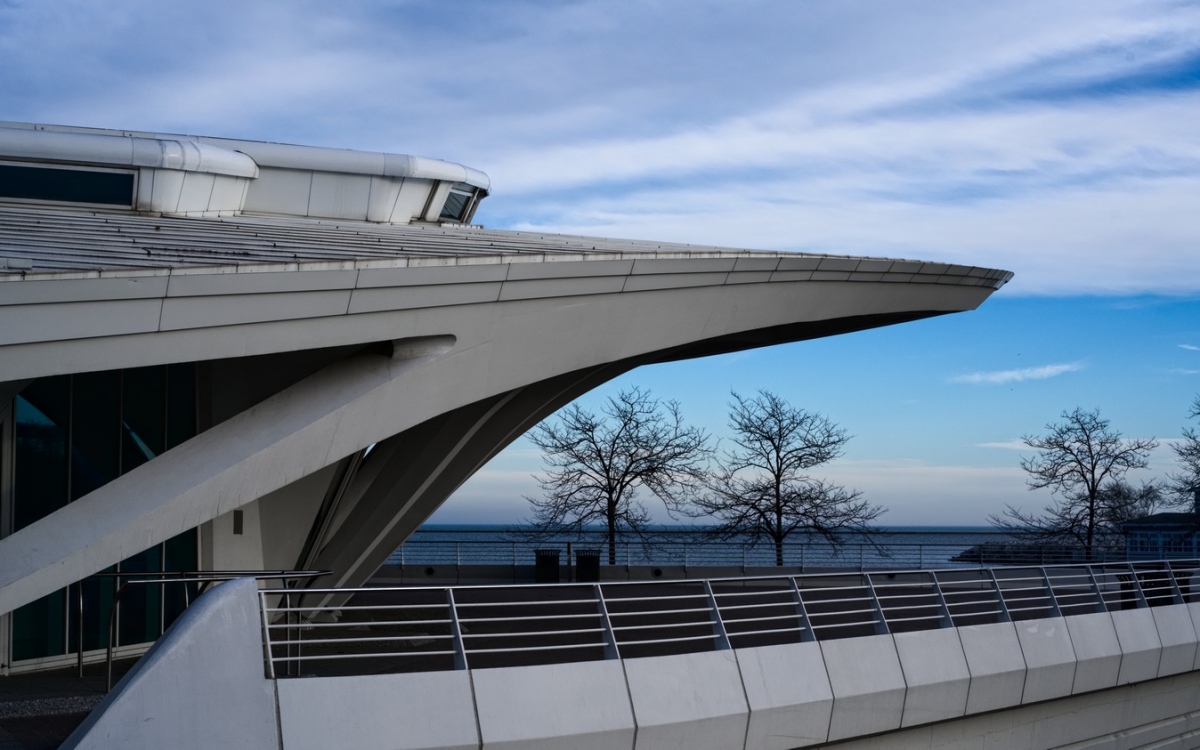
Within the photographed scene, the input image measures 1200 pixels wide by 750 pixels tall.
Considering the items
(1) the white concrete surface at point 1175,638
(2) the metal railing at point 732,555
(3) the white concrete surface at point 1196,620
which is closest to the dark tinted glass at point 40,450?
(1) the white concrete surface at point 1175,638

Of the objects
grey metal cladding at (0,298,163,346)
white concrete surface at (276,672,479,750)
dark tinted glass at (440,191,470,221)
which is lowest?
white concrete surface at (276,672,479,750)

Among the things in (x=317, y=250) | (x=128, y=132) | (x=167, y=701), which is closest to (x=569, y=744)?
(x=167, y=701)

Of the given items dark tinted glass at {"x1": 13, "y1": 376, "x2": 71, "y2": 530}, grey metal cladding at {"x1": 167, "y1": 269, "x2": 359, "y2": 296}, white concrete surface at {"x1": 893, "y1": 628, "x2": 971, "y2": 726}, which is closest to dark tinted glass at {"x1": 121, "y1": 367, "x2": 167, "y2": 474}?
dark tinted glass at {"x1": 13, "y1": 376, "x2": 71, "y2": 530}

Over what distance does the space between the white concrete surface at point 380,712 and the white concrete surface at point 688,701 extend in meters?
1.60

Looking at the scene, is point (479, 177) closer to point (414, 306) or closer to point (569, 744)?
point (414, 306)

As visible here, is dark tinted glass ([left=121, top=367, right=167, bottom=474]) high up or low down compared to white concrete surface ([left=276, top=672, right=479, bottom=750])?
up

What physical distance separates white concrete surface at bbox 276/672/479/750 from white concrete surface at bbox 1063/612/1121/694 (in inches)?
354

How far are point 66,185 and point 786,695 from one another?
1381 cm

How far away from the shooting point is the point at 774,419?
38.4 meters

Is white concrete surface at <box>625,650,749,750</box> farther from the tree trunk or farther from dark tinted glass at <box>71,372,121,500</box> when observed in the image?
the tree trunk

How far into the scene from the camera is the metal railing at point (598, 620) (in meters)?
9.05

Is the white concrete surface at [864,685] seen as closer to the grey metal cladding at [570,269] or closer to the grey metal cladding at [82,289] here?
the grey metal cladding at [570,269]

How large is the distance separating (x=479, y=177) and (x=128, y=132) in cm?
702

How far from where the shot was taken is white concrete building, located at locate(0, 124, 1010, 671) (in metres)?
10.6
